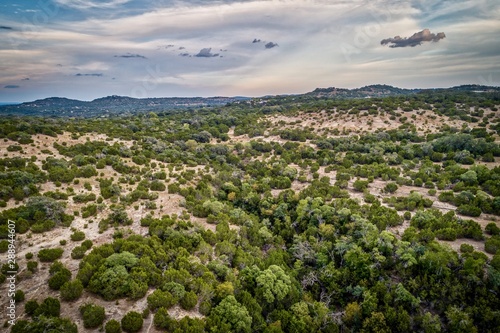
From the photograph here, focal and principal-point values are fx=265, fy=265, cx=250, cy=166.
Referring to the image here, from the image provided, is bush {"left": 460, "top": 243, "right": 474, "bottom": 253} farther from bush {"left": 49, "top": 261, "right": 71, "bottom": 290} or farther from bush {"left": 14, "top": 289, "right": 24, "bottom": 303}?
bush {"left": 14, "top": 289, "right": 24, "bottom": 303}

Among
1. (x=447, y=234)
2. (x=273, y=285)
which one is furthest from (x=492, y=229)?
(x=273, y=285)

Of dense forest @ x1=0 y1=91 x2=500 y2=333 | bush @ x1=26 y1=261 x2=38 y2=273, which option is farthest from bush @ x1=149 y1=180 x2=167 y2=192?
bush @ x1=26 y1=261 x2=38 y2=273

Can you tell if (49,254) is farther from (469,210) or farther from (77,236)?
(469,210)

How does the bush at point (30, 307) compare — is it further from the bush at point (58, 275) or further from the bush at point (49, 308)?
the bush at point (58, 275)

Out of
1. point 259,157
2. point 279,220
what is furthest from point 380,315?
point 259,157

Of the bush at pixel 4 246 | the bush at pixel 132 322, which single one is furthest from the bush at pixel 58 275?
the bush at pixel 132 322

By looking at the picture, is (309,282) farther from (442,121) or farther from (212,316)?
(442,121)
